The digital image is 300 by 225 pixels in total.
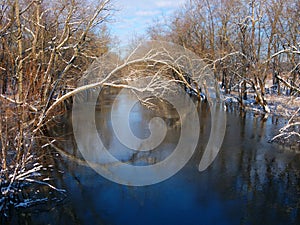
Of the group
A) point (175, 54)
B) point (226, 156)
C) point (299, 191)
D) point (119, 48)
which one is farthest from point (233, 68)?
point (299, 191)

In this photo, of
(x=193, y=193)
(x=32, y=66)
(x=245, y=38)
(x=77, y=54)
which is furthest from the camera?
(x=245, y=38)

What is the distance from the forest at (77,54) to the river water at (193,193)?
29.7 inches

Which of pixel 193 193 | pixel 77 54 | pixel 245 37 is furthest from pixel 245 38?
pixel 193 193

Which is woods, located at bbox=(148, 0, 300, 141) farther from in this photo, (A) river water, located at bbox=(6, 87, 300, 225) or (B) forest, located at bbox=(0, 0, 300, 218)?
(A) river water, located at bbox=(6, 87, 300, 225)

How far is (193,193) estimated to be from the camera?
6.61m

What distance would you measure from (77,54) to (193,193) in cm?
944

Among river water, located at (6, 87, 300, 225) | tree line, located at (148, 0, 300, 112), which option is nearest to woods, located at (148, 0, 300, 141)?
tree line, located at (148, 0, 300, 112)

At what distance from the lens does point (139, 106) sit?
18.7 metres

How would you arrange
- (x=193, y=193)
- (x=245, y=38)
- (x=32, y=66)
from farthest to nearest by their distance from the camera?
(x=245, y=38), (x=32, y=66), (x=193, y=193)

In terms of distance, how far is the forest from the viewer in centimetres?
609

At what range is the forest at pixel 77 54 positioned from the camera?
6.09 m

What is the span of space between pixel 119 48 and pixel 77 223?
11.5 metres

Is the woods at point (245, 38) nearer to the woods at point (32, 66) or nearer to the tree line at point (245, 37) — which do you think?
the tree line at point (245, 37)

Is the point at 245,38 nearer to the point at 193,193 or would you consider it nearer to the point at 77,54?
the point at 77,54
